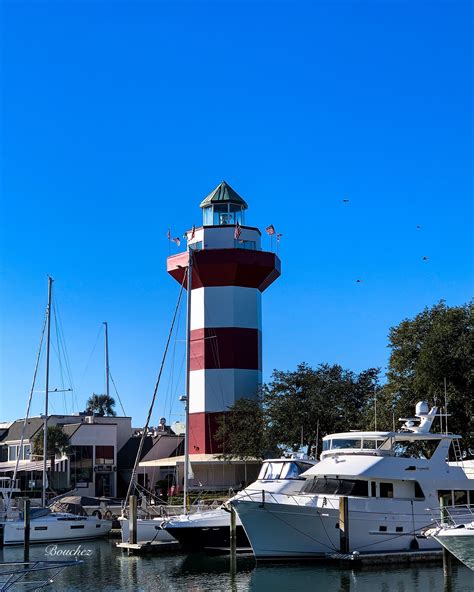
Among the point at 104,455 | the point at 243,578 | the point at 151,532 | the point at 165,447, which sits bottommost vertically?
the point at 243,578

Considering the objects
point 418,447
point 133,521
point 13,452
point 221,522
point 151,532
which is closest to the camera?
point 221,522

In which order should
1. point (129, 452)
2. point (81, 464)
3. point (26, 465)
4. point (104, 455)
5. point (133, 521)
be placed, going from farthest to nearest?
point (129, 452), point (104, 455), point (81, 464), point (26, 465), point (133, 521)

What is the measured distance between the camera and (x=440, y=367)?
50344 millimetres

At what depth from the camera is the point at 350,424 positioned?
2194 inches

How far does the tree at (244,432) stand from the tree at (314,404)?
0.84 meters

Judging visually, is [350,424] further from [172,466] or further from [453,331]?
[172,466]

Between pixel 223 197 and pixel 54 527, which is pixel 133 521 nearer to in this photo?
pixel 54 527

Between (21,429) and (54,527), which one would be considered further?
(21,429)

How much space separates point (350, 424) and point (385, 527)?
19.3 metres

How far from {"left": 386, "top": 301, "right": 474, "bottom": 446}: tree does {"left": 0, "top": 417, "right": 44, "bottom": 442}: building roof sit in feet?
110

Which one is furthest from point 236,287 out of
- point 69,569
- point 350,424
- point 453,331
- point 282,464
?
point 69,569

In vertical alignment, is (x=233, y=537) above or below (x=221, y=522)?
below

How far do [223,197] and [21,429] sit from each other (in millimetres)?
27303

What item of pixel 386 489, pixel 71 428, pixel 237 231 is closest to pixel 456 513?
pixel 386 489
